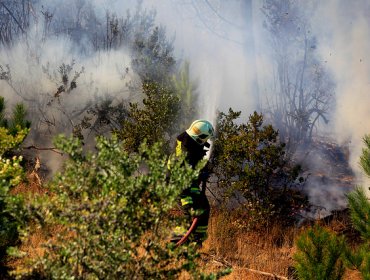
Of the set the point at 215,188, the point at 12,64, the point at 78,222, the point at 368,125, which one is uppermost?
the point at 12,64

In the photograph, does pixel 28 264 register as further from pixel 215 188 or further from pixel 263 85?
pixel 263 85

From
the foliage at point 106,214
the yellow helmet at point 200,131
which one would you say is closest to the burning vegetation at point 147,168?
the foliage at point 106,214

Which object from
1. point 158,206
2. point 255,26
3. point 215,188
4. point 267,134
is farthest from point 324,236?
point 255,26

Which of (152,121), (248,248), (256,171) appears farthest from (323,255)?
(152,121)

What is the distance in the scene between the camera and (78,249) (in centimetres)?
193

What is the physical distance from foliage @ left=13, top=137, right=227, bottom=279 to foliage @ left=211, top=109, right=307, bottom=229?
Result: 168 inches

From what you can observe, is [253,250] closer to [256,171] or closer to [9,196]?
[256,171]

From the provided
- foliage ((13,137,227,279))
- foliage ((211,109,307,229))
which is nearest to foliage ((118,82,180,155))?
foliage ((211,109,307,229))

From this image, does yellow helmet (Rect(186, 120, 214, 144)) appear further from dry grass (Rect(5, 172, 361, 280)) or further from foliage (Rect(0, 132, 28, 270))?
foliage (Rect(0, 132, 28, 270))

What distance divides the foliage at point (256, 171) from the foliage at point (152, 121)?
1.03m

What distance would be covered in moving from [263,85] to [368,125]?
12.7ft

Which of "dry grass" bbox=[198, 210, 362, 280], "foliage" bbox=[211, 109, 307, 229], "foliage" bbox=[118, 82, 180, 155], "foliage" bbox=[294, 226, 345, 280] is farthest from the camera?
"foliage" bbox=[118, 82, 180, 155]

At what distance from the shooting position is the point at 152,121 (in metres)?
7.07

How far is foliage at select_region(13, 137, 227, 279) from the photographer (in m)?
1.94
